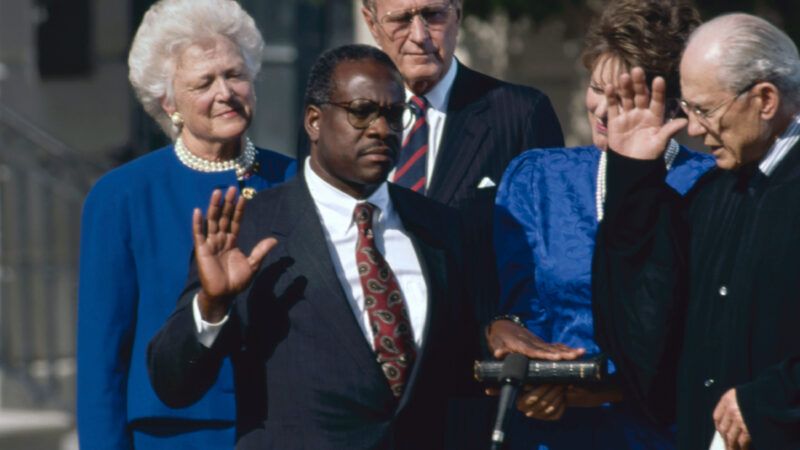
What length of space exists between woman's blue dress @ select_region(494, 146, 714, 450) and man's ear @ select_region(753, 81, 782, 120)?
0.61 meters

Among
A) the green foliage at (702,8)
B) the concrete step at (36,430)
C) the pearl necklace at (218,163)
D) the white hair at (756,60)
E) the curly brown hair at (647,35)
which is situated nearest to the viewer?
the white hair at (756,60)

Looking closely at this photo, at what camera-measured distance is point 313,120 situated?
4.89 meters

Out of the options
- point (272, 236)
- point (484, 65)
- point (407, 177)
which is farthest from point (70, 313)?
point (272, 236)

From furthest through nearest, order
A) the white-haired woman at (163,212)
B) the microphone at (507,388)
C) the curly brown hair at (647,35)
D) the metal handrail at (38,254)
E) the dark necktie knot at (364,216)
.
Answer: the metal handrail at (38,254), the white-haired woman at (163,212), the curly brown hair at (647,35), the dark necktie knot at (364,216), the microphone at (507,388)

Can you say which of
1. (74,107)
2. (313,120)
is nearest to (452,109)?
(313,120)

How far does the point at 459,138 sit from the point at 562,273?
737 millimetres

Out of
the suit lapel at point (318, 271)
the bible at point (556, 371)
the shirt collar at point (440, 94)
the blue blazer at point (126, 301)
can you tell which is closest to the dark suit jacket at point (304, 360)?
the suit lapel at point (318, 271)

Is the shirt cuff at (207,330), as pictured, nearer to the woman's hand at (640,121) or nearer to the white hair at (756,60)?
the woman's hand at (640,121)

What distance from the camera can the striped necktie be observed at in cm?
573

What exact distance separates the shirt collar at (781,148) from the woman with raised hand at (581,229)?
52 cm

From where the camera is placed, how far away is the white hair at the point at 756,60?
4.61 m

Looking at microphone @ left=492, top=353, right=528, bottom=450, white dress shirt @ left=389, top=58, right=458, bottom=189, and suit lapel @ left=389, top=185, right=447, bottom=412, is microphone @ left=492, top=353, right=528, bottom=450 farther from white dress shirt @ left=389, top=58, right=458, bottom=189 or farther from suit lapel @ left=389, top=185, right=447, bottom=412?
white dress shirt @ left=389, top=58, right=458, bottom=189

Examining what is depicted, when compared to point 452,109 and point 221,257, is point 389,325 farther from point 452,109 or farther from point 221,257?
point 452,109

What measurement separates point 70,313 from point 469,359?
19.7 ft
